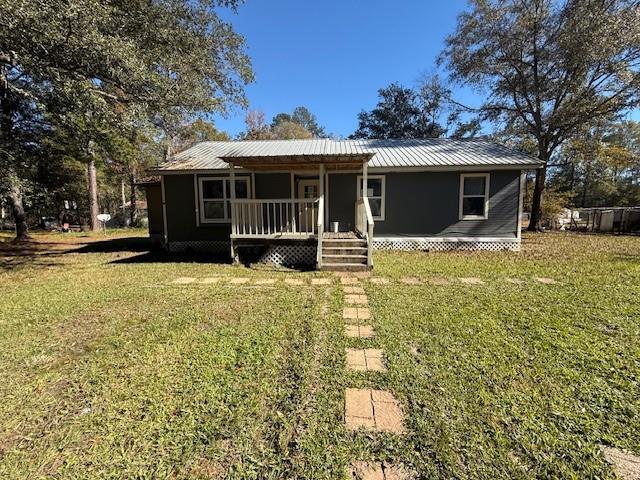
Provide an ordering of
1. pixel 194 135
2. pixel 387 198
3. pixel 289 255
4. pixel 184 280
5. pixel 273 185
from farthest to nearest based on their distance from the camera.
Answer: pixel 194 135 < pixel 387 198 < pixel 273 185 < pixel 289 255 < pixel 184 280

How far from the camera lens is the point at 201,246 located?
382 inches

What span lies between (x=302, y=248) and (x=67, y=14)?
5890mm

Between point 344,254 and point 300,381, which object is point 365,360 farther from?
point 344,254

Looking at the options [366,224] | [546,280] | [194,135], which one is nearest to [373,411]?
[546,280]

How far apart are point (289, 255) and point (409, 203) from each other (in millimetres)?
4437

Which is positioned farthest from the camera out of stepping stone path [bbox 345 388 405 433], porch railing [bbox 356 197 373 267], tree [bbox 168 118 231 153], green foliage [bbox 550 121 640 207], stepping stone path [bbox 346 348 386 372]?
green foliage [bbox 550 121 640 207]

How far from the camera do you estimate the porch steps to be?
6.95m

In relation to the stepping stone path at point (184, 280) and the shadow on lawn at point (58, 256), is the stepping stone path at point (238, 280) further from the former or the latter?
the shadow on lawn at point (58, 256)

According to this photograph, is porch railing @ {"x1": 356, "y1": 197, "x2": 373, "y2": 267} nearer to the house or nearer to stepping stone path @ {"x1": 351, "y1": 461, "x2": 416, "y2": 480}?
the house

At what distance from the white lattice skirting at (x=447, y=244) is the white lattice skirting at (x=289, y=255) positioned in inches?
117

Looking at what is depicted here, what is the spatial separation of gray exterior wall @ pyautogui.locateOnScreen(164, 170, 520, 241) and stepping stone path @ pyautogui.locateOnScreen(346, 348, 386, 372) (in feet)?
22.6

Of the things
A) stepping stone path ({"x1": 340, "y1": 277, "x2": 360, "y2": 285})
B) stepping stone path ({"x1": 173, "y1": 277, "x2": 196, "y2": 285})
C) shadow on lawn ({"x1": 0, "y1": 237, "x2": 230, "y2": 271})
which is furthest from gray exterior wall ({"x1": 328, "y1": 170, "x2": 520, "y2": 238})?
stepping stone path ({"x1": 173, "y1": 277, "x2": 196, "y2": 285})

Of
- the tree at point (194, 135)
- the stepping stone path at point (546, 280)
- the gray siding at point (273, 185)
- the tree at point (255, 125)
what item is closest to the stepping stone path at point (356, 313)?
the stepping stone path at point (546, 280)

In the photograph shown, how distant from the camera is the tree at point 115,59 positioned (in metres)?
4.95
